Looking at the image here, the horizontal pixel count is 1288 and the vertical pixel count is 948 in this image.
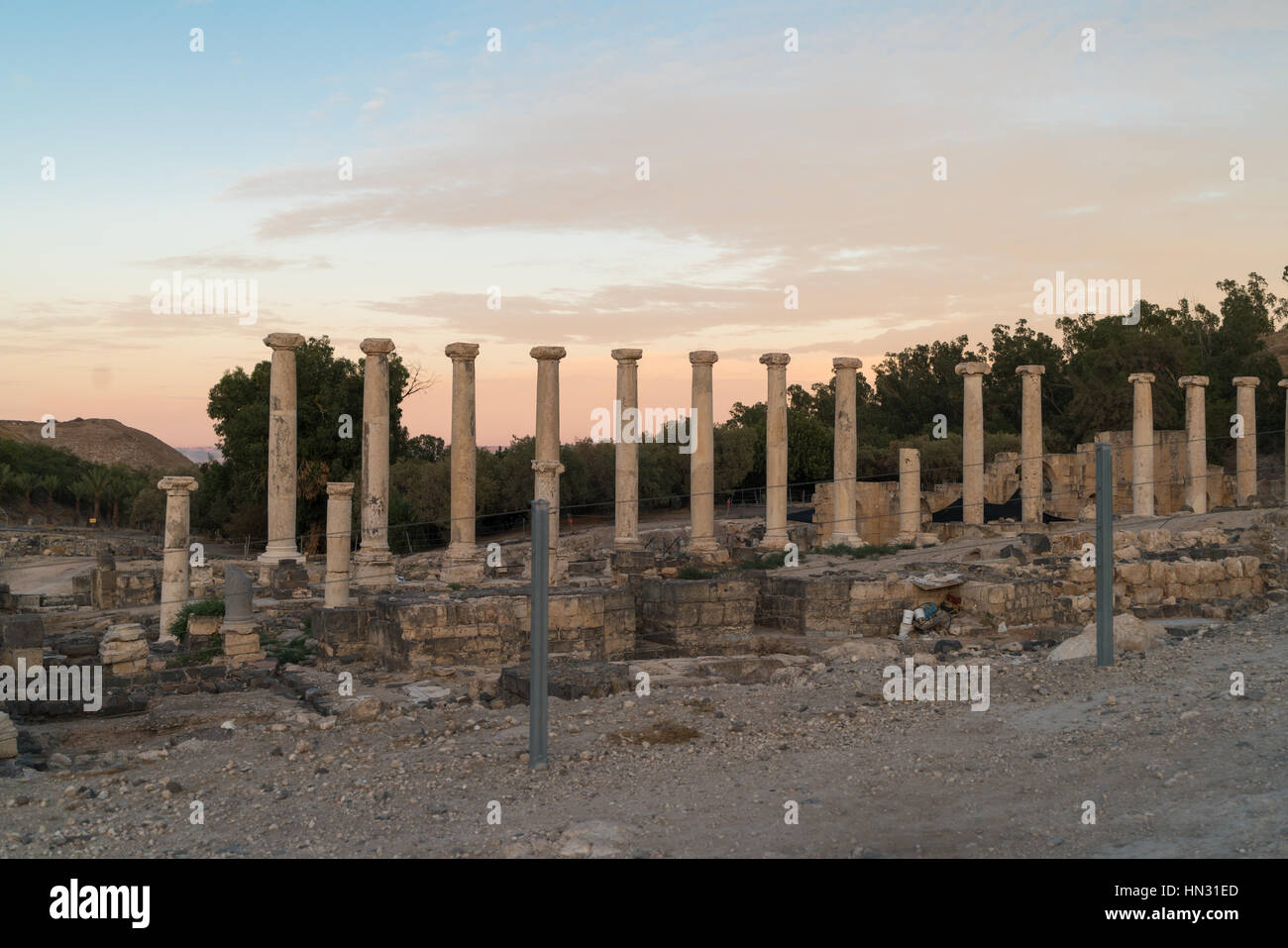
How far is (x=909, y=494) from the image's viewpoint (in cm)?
3112

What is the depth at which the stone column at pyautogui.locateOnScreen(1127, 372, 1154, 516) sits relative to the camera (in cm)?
3272

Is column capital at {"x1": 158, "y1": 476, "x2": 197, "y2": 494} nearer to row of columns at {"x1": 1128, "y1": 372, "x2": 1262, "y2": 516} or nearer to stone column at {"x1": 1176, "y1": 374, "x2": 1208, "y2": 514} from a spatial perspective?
row of columns at {"x1": 1128, "y1": 372, "x2": 1262, "y2": 516}

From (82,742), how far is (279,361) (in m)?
12.4

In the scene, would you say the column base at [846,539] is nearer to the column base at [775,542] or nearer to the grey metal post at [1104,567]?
the column base at [775,542]

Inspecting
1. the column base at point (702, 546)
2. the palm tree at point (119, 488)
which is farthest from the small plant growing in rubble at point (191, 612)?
the palm tree at point (119, 488)

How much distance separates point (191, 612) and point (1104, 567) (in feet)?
46.7

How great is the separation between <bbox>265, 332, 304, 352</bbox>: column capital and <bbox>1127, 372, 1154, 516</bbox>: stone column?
25.0m

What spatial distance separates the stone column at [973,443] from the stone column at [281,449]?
1848cm

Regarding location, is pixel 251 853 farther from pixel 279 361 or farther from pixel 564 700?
pixel 279 361

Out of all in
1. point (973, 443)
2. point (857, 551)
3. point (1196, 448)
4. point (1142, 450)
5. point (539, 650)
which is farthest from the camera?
point (1196, 448)

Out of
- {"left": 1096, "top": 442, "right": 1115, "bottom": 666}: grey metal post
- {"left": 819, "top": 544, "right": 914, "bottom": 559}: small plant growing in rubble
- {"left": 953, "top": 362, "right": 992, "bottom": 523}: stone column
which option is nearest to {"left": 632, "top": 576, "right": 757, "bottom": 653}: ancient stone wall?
{"left": 1096, "top": 442, "right": 1115, "bottom": 666}: grey metal post

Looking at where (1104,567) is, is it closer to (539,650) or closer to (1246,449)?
(539,650)

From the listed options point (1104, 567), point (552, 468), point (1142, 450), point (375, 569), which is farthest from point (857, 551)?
point (1104, 567)

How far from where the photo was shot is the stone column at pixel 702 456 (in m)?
26.3
